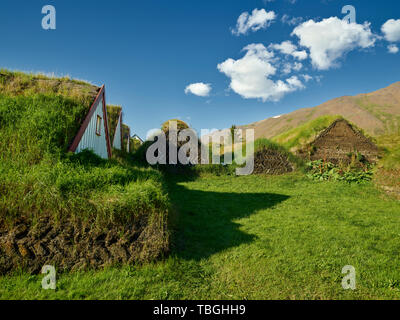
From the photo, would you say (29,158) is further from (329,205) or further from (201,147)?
(201,147)

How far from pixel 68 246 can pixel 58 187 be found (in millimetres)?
1397

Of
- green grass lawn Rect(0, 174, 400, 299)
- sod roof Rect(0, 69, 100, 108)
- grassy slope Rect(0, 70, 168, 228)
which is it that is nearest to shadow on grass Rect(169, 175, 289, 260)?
green grass lawn Rect(0, 174, 400, 299)

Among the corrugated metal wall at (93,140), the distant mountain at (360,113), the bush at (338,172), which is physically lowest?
the bush at (338,172)

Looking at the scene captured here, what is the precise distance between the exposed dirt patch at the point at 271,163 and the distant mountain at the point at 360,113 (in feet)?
308

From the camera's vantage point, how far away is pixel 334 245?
6.48 meters

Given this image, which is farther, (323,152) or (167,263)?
(323,152)

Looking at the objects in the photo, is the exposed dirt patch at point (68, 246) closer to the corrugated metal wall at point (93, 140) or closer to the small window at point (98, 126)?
the corrugated metal wall at point (93, 140)

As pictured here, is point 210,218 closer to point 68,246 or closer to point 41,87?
point 68,246

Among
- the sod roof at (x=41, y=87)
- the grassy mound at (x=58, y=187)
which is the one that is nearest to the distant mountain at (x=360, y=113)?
the sod roof at (x=41, y=87)

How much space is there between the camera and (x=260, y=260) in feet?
18.2

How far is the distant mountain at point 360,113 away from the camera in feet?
365

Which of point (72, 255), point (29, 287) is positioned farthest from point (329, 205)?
point (29, 287)

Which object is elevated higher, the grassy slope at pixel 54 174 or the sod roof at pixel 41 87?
the sod roof at pixel 41 87

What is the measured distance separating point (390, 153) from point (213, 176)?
54.2 feet
